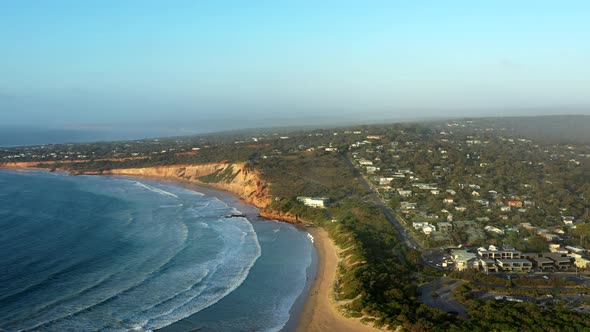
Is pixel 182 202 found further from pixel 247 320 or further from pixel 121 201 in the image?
pixel 247 320

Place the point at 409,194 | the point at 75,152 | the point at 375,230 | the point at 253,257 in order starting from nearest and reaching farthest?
the point at 253,257, the point at 375,230, the point at 409,194, the point at 75,152

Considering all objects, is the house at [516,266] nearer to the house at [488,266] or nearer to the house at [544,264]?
the house at [488,266]

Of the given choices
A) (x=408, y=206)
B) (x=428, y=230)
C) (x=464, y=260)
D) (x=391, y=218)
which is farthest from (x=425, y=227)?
(x=464, y=260)

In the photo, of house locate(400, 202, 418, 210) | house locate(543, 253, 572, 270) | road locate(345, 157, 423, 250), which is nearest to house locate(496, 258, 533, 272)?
house locate(543, 253, 572, 270)

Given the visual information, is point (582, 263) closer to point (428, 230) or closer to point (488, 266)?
point (488, 266)

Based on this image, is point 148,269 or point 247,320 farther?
point 148,269

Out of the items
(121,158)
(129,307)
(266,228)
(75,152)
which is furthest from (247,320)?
(75,152)
